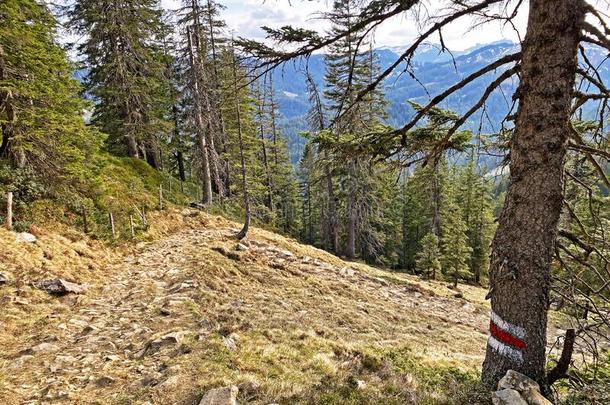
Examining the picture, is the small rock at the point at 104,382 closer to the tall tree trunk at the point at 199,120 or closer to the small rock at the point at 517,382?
the small rock at the point at 517,382

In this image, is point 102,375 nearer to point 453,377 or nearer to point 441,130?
point 453,377

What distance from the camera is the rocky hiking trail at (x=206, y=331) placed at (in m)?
5.39

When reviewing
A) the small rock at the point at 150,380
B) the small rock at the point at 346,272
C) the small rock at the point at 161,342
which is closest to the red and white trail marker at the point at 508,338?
the small rock at the point at 150,380

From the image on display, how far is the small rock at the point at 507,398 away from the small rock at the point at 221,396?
289 cm

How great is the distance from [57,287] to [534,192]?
9.95 m

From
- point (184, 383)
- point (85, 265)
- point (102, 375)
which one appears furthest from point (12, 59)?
point (184, 383)

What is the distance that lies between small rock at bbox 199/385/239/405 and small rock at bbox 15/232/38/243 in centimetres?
841

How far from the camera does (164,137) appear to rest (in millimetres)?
26672

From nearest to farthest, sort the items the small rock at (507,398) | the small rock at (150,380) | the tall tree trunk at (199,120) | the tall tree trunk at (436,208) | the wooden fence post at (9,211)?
the small rock at (507,398) < the small rock at (150,380) < the wooden fence post at (9,211) < the tall tree trunk at (199,120) < the tall tree trunk at (436,208)

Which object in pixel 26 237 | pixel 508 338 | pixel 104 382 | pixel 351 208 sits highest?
pixel 26 237

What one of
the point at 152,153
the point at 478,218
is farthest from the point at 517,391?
the point at 478,218

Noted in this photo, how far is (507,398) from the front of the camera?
3379 mm

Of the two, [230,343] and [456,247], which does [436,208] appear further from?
[230,343]

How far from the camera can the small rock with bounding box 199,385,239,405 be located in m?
4.58
